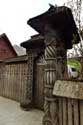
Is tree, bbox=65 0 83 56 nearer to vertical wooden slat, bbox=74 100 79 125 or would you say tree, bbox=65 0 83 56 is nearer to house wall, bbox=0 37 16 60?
vertical wooden slat, bbox=74 100 79 125

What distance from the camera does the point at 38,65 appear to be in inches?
267

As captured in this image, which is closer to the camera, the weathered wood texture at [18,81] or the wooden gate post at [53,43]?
the wooden gate post at [53,43]

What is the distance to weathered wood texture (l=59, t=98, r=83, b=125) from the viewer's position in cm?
286

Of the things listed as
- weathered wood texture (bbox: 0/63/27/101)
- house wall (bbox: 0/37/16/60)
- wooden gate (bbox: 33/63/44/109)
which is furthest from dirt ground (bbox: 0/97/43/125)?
house wall (bbox: 0/37/16/60)

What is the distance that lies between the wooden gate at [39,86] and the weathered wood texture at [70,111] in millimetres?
3372

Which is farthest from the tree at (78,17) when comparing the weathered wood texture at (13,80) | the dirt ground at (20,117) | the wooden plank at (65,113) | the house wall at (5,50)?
the house wall at (5,50)

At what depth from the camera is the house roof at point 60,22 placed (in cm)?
305

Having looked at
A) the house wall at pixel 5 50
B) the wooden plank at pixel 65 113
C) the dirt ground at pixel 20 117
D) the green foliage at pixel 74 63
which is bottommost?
the dirt ground at pixel 20 117

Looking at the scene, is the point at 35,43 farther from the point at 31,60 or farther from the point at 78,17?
the point at 78,17

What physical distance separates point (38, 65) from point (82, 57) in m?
3.57

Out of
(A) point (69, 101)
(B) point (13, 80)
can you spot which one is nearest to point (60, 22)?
(A) point (69, 101)

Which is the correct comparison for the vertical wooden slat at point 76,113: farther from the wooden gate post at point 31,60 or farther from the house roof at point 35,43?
the house roof at point 35,43

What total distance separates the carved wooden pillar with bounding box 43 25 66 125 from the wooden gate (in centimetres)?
306

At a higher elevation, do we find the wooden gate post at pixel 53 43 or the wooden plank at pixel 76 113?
the wooden gate post at pixel 53 43
